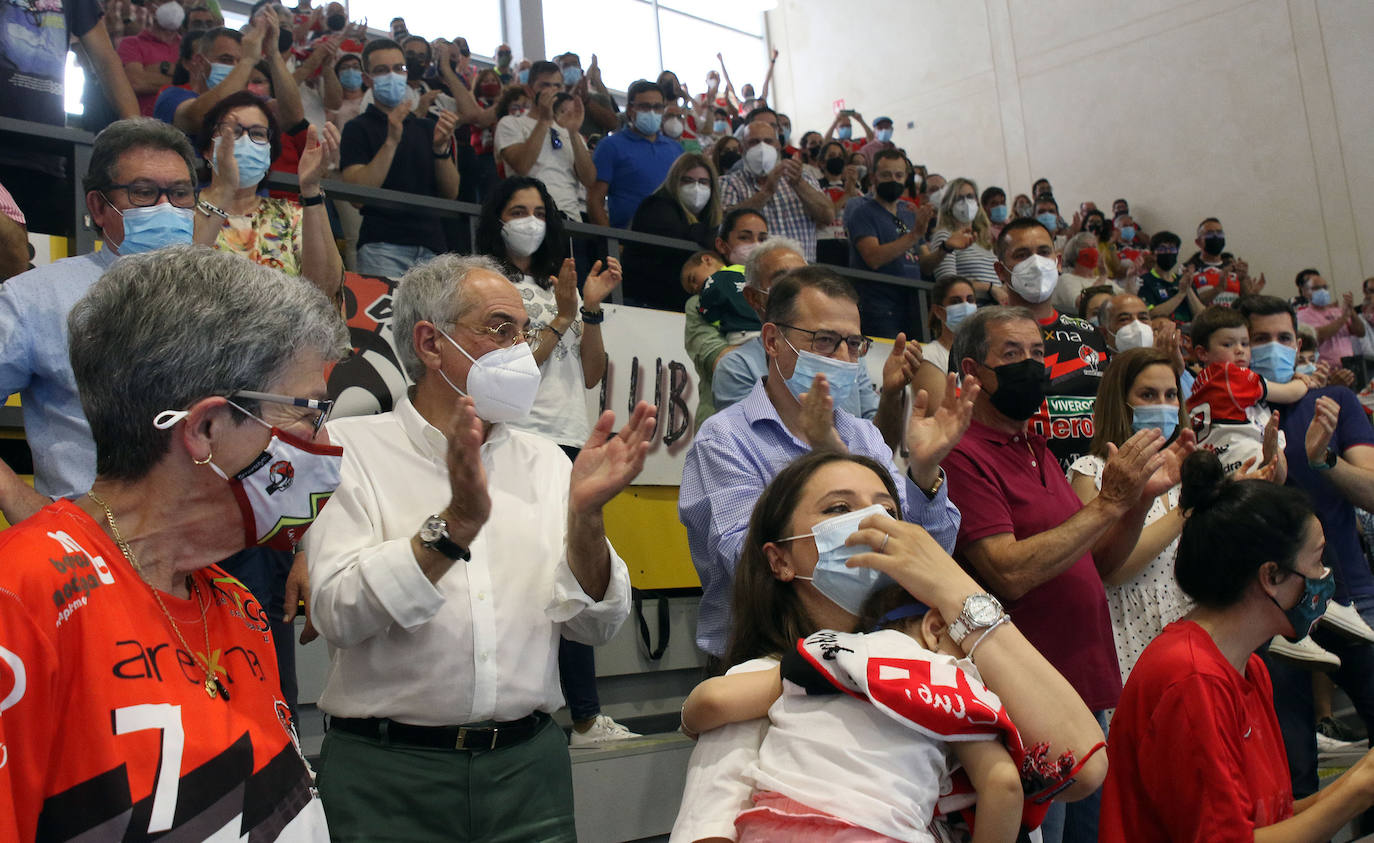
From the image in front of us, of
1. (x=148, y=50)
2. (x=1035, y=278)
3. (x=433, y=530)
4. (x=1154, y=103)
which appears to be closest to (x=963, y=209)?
(x=1035, y=278)

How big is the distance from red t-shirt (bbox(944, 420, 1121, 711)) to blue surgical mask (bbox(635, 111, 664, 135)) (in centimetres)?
349

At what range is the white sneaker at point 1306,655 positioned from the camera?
3404 mm

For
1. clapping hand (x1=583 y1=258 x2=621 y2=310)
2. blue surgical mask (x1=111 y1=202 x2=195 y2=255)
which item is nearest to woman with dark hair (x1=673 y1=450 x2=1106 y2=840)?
blue surgical mask (x1=111 y1=202 x2=195 y2=255)

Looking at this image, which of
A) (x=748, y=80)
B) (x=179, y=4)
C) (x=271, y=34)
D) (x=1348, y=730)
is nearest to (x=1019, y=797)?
(x=1348, y=730)

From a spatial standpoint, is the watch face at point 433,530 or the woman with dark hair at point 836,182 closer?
the watch face at point 433,530

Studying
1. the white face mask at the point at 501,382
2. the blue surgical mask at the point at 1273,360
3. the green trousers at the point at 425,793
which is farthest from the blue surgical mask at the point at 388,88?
the blue surgical mask at the point at 1273,360

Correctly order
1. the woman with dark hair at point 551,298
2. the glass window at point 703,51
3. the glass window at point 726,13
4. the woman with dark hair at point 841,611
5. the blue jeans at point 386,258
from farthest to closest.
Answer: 1. the glass window at point 726,13
2. the glass window at point 703,51
3. the blue jeans at point 386,258
4. the woman with dark hair at point 551,298
5. the woman with dark hair at point 841,611

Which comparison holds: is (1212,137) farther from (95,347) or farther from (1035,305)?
(95,347)

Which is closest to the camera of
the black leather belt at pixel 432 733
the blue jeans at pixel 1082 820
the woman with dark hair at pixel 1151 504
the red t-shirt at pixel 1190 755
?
the black leather belt at pixel 432 733

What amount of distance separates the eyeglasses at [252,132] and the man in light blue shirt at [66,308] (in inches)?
29.3

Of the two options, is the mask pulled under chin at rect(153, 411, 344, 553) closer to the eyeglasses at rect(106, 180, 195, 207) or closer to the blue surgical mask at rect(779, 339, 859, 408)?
the eyeglasses at rect(106, 180, 195, 207)

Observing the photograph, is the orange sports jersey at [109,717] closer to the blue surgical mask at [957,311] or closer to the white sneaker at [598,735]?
the white sneaker at [598,735]

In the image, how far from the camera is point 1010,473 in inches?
109

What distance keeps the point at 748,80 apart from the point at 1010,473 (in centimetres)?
1381
